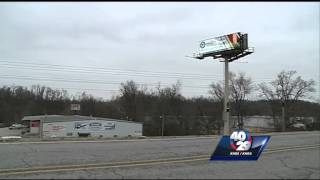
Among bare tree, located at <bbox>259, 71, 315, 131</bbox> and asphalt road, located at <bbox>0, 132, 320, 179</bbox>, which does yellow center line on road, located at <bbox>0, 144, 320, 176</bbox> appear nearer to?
asphalt road, located at <bbox>0, 132, 320, 179</bbox>

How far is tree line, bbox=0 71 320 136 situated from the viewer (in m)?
102

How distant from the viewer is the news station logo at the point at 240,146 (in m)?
12.8

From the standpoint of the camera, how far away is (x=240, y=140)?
41.8 feet

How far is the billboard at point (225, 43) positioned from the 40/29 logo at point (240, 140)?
5344 centimetres

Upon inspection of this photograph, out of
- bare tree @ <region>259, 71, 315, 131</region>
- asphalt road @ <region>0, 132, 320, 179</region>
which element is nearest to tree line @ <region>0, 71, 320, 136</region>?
bare tree @ <region>259, 71, 315, 131</region>

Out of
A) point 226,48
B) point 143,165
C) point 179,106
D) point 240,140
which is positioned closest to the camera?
point 240,140

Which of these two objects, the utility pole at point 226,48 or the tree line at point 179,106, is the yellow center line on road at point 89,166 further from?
the tree line at point 179,106

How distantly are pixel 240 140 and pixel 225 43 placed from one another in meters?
55.6

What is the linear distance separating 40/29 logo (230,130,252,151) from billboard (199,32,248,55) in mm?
53438

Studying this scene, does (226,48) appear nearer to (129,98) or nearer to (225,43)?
(225,43)

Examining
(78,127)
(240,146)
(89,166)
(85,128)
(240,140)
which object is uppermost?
(240,140)

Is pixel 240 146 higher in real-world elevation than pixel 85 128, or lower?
higher

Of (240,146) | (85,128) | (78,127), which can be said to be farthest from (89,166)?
(85,128)

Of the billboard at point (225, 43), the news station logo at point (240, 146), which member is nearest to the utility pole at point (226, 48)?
the billboard at point (225, 43)
